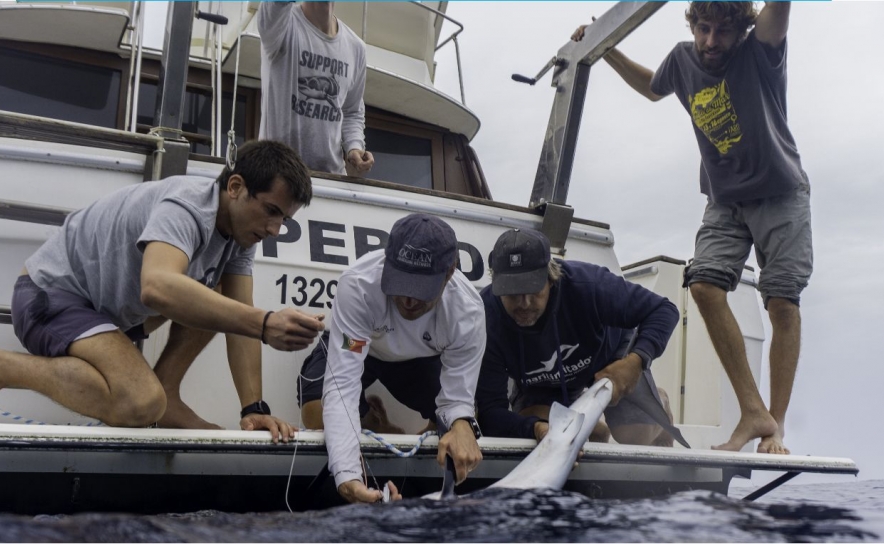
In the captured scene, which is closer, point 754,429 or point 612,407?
point 754,429

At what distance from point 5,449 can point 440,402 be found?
5.27 ft

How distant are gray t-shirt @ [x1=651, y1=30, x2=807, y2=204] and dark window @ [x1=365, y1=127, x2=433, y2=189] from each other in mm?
2213

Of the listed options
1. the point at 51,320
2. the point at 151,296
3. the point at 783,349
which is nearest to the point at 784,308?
the point at 783,349

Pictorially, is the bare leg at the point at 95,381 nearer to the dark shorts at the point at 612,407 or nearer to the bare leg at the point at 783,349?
the dark shorts at the point at 612,407

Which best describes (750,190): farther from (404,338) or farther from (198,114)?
(198,114)

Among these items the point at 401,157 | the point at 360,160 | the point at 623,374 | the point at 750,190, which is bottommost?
the point at 623,374

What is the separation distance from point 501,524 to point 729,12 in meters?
2.80

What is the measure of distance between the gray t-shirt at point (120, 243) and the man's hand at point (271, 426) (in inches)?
22.3

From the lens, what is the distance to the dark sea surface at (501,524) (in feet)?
6.66

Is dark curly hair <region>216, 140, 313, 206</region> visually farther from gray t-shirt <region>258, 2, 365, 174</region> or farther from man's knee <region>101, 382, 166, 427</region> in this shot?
gray t-shirt <region>258, 2, 365, 174</region>

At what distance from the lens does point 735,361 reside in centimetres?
416

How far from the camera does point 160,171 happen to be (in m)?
3.54

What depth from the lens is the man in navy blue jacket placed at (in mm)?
3697

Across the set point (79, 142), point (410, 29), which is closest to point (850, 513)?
point (79, 142)
